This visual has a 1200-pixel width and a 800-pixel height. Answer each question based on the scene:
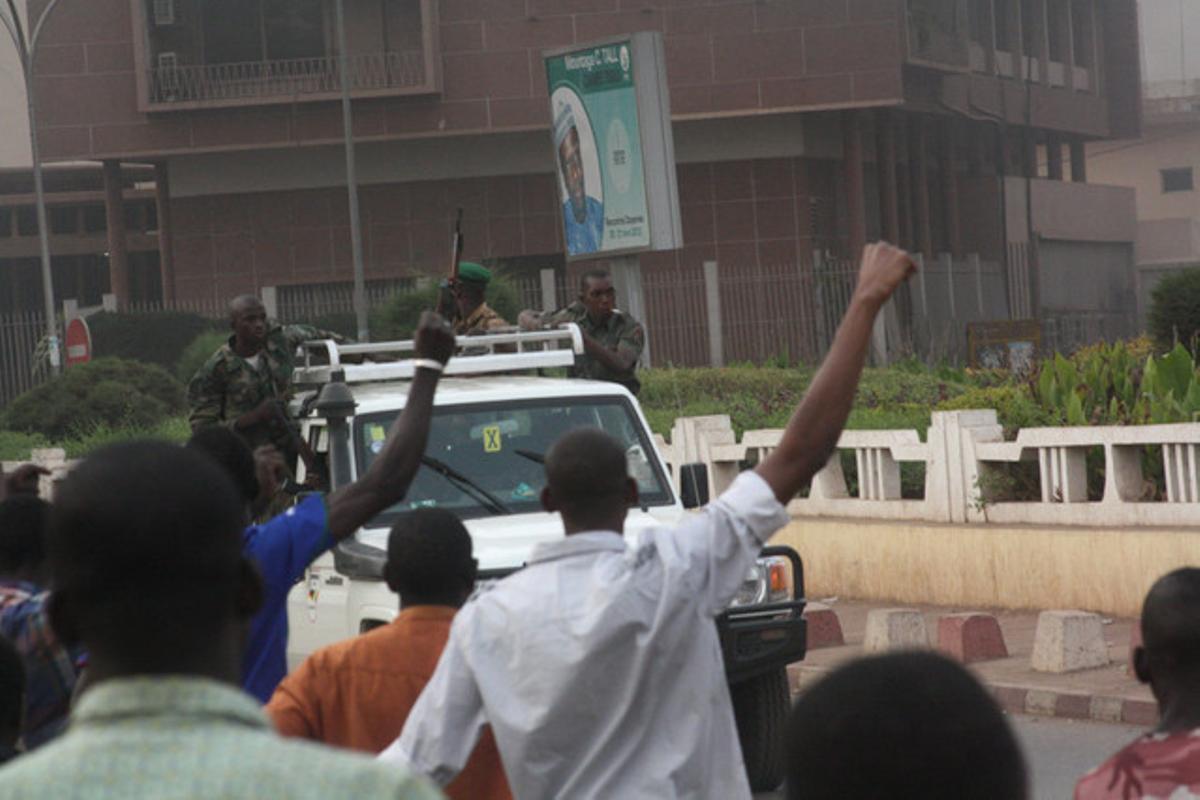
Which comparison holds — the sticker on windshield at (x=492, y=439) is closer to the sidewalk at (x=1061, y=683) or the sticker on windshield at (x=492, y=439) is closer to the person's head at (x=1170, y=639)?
the sidewalk at (x=1061, y=683)

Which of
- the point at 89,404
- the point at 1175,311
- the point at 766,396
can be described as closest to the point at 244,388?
the point at 1175,311

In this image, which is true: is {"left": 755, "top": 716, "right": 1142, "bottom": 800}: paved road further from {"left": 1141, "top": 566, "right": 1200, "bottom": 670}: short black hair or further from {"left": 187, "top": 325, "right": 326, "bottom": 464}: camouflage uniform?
{"left": 1141, "top": 566, "right": 1200, "bottom": 670}: short black hair

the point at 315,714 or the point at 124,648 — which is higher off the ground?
the point at 124,648

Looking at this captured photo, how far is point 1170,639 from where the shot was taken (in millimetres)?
3588

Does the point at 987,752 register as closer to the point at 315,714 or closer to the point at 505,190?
the point at 315,714

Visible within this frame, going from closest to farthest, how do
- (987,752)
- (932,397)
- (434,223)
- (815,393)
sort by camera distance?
1. (987,752)
2. (815,393)
3. (932,397)
4. (434,223)

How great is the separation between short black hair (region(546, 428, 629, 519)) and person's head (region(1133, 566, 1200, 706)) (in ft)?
3.48

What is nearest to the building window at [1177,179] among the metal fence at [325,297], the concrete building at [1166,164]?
the concrete building at [1166,164]

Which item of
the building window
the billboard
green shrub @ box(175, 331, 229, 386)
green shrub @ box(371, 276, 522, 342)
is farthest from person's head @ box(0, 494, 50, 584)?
the building window

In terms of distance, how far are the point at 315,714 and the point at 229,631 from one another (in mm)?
2469

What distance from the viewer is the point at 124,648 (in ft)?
7.14

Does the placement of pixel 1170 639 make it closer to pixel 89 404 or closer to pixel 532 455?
pixel 532 455

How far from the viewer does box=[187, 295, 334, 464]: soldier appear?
11016 mm

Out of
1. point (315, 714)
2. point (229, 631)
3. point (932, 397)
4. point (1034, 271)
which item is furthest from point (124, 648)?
point (1034, 271)
